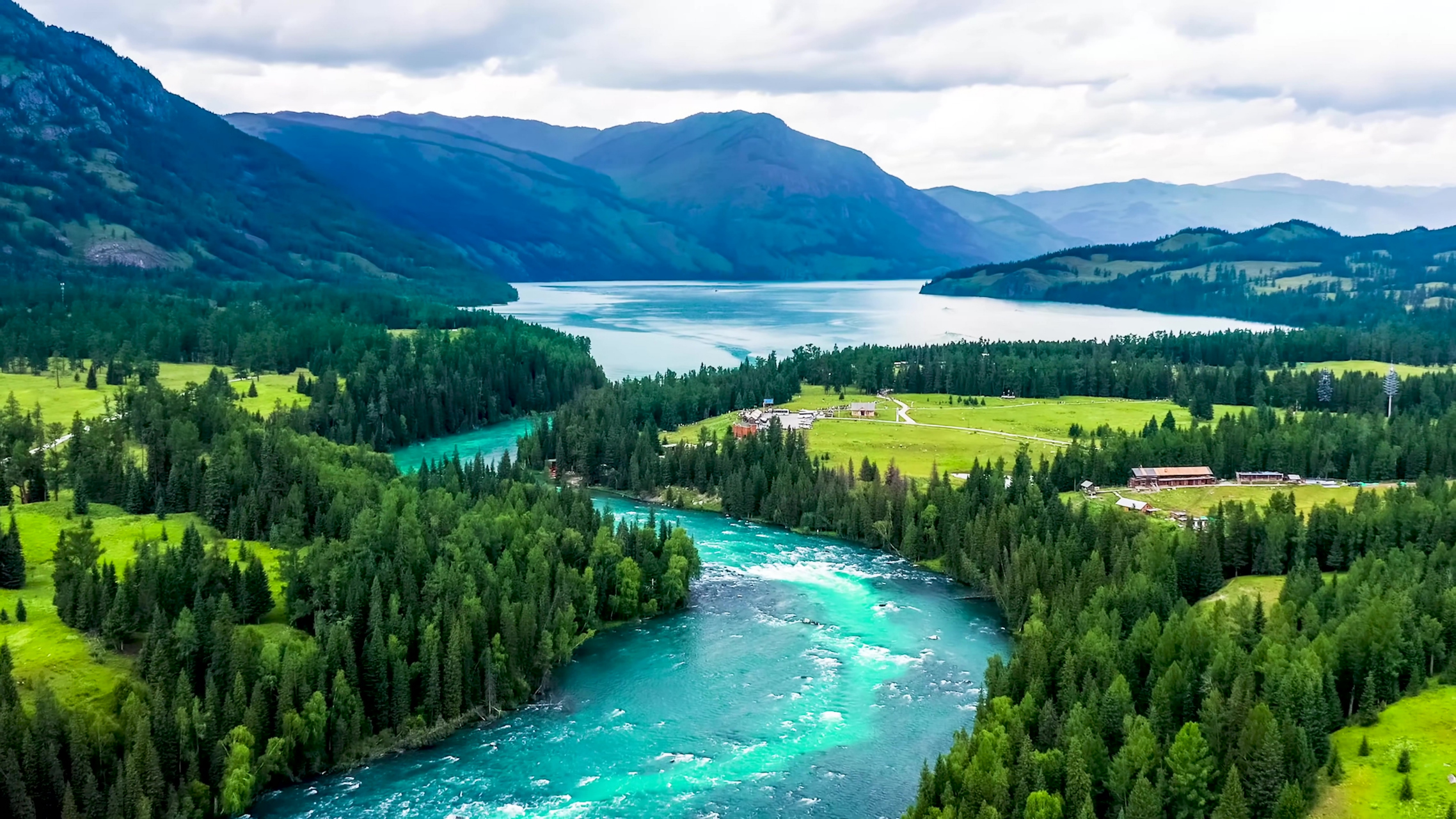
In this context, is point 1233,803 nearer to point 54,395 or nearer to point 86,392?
point 54,395

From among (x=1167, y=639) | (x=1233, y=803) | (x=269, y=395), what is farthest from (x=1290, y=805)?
(x=269, y=395)

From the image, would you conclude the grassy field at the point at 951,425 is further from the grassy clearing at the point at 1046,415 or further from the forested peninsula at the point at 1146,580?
the forested peninsula at the point at 1146,580

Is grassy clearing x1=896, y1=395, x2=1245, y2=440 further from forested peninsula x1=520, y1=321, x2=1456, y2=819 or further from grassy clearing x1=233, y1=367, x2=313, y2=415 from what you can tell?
grassy clearing x1=233, y1=367, x2=313, y2=415

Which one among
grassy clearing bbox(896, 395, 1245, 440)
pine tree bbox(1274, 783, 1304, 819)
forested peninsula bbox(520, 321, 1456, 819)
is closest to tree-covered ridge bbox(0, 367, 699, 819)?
forested peninsula bbox(520, 321, 1456, 819)

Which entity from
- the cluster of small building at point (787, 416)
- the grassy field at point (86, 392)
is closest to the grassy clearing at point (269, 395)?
the grassy field at point (86, 392)

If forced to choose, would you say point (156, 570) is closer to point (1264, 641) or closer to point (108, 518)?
point (108, 518)

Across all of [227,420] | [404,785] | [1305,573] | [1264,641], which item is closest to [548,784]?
[404,785]
